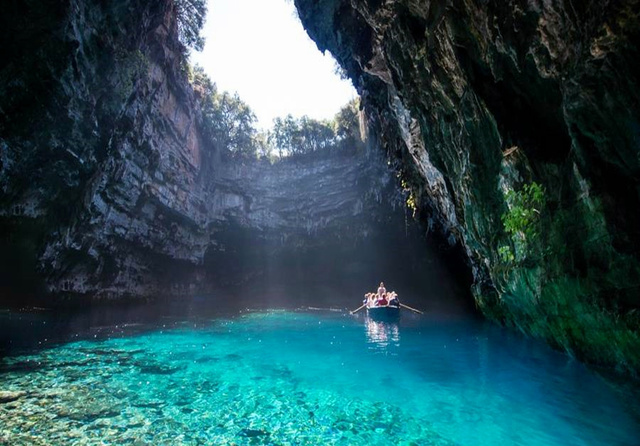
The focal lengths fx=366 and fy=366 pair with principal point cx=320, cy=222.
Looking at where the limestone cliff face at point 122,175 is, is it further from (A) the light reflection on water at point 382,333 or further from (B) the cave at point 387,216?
(A) the light reflection on water at point 382,333

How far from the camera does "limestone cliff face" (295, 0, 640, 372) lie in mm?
4820

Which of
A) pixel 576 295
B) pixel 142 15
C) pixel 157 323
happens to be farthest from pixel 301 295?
pixel 576 295

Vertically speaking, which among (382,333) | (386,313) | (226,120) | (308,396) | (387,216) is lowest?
(308,396)

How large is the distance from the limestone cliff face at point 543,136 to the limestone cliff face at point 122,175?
36.2 feet

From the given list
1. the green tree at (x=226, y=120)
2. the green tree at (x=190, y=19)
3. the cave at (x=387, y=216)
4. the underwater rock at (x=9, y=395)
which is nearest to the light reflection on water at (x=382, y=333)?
→ the cave at (x=387, y=216)

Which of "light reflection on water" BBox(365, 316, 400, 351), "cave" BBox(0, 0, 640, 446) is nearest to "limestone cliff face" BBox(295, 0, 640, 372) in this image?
"cave" BBox(0, 0, 640, 446)

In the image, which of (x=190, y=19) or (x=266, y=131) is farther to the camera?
(x=266, y=131)

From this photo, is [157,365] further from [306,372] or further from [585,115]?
[585,115]

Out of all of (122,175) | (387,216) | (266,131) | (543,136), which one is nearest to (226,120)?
(266,131)

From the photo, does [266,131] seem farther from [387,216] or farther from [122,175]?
[122,175]

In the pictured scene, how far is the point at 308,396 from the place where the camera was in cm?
708

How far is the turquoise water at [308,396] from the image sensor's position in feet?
17.5

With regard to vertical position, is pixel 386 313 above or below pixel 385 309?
below

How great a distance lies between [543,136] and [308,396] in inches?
286
